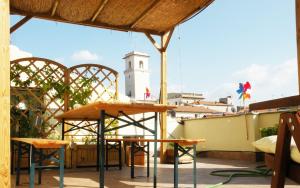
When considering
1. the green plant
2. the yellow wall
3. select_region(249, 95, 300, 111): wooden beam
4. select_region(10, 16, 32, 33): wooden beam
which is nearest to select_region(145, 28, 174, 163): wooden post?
the green plant

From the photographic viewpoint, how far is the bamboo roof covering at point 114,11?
563 cm

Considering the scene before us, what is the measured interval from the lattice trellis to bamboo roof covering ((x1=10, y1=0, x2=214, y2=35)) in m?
0.91

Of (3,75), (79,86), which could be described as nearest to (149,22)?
(79,86)

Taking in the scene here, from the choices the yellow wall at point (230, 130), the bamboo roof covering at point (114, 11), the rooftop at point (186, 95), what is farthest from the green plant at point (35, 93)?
the rooftop at point (186, 95)

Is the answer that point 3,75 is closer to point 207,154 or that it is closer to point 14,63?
point 14,63

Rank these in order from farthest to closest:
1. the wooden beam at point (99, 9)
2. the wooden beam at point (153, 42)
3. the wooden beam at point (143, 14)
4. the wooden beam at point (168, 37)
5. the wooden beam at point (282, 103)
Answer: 1. the wooden beam at point (153, 42)
2. the wooden beam at point (168, 37)
3. the wooden beam at point (143, 14)
4. the wooden beam at point (99, 9)
5. the wooden beam at point (282, 103)

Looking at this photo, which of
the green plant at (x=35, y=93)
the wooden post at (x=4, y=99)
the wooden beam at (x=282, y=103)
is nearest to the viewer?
the wooden beam at (x=282, y=103)

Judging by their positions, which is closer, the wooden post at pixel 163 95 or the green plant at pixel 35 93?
the green plant at pixel 35 93

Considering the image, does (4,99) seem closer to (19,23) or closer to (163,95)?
(19,23)

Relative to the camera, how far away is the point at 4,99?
198 cm

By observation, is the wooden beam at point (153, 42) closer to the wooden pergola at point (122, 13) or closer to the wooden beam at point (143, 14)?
the wooden pergola at point (122, 13)

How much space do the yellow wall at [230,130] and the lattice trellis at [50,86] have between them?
117 inches

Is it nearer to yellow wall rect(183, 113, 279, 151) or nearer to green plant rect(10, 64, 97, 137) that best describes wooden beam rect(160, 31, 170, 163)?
green plant rect(10, 64, 97, 137)

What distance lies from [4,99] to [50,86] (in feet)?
15.0
